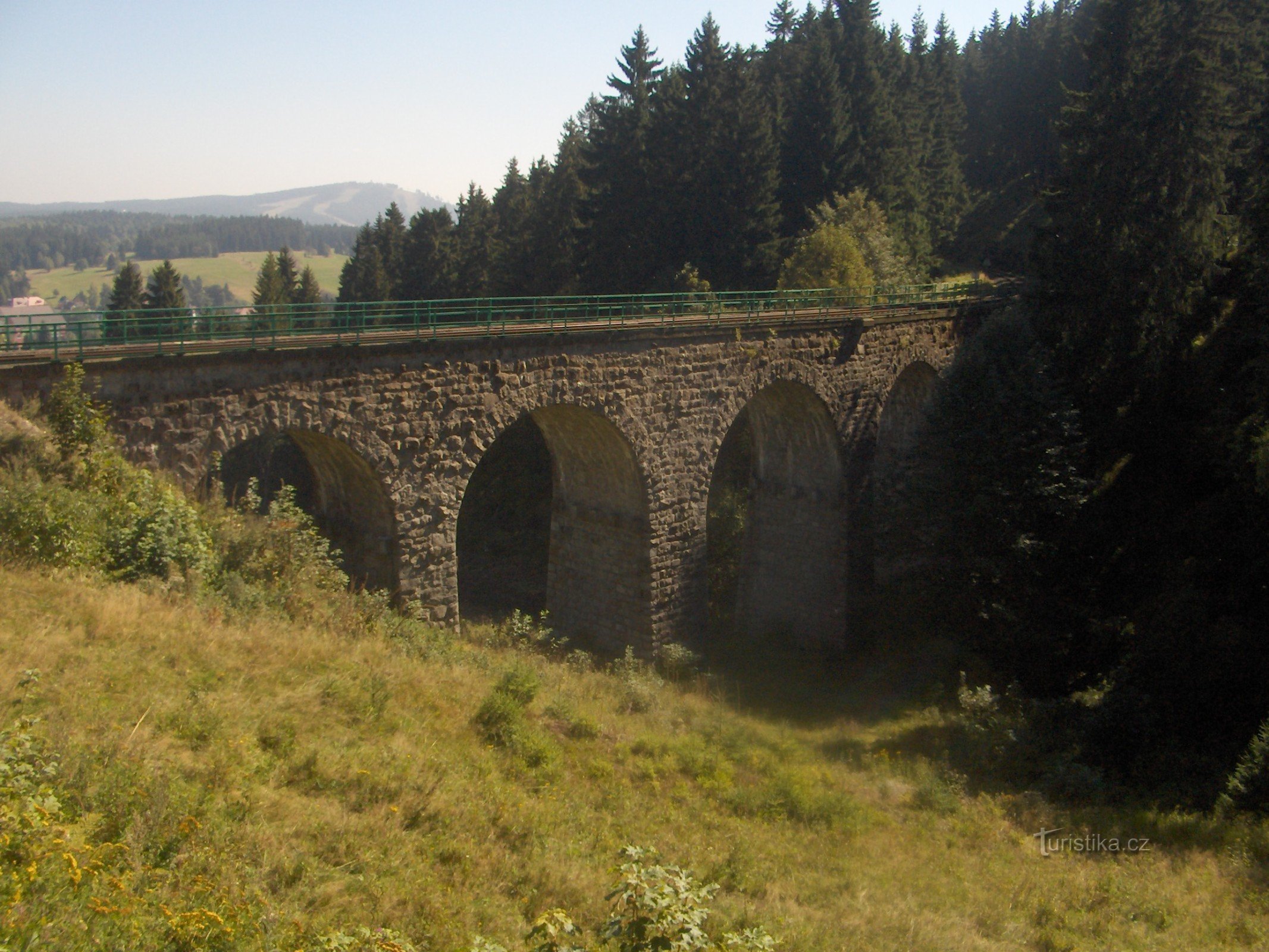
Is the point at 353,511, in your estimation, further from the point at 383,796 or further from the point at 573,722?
the point at 383,796

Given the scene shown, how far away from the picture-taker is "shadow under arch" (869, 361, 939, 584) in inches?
997

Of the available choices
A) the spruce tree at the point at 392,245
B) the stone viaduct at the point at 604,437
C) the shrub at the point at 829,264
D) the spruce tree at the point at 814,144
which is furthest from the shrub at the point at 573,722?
the spruce tree at the point at 392,245

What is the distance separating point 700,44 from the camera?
4409cm

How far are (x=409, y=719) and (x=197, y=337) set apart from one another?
6.17 meters

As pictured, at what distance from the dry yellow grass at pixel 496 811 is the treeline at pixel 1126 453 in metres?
4.19

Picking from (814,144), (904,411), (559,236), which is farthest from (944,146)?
(904,411)

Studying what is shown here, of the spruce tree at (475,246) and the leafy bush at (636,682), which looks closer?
the leafy bush at (636,682)

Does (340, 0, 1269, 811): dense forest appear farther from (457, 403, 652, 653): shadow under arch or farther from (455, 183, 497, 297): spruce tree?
(455, 183, 497, 297): spruce tree

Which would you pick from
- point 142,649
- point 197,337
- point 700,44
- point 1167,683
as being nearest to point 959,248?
point 700,44

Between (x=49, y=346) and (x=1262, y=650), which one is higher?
(x=49, y=346)

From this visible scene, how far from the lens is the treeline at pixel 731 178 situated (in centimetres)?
4038

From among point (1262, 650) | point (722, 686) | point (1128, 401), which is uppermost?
point (1128, 401)

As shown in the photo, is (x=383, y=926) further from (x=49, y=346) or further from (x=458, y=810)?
(x=49, y=346)

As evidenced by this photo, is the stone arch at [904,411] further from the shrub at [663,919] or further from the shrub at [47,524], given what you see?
the shrub at [663,919]
